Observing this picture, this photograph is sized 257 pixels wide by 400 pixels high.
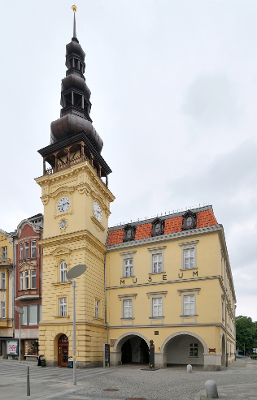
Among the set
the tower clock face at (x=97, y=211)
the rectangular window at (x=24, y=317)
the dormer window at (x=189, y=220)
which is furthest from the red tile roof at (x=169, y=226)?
the rectangular window at (x=24, y=317)

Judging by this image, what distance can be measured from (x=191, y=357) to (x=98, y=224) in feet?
49.4

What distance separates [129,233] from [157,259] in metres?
4.40

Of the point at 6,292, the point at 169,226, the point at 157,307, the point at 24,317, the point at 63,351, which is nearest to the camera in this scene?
the point at 63,351

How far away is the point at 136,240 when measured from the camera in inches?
1300

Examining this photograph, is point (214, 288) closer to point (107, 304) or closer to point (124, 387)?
point (107, 304)

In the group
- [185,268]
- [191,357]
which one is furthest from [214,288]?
[191,357]

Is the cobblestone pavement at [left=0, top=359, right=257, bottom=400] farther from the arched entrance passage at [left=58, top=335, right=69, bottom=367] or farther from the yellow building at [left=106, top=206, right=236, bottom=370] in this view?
the arched entrance passage at [left=58, top=335, right=69, bottom=367]

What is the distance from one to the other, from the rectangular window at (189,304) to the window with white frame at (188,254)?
8.27 feet

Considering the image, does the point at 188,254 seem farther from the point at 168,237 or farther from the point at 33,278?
the point at 33,278

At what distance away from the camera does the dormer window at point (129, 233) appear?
34.3 metres

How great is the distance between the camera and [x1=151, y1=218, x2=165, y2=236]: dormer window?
32781 mm

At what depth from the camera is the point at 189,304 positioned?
94.9ft

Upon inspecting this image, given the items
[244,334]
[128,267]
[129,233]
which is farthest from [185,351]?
[244,334]

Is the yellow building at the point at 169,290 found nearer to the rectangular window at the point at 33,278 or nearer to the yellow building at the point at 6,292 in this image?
the rectangular window at the point at 33,278
